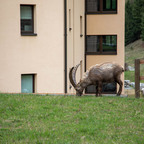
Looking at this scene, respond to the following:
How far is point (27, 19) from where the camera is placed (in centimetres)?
1802

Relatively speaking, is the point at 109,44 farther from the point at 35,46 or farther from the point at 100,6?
the point at 35,46

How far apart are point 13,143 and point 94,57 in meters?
22.1

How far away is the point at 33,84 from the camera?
18.6 meters

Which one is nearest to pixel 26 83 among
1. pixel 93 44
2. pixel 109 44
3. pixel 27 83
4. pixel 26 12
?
pixel 27 83

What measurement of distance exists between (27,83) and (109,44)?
12.6 meters

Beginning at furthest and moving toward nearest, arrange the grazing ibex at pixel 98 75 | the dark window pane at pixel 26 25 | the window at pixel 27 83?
the window at pixel 27 83 → the dark window pane at pixel 26 25 → the grazing ibex at pixel 98 75

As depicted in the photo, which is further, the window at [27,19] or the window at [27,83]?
the window at [27,83]

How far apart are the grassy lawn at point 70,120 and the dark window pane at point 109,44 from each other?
17262 mm

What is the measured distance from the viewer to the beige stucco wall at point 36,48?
1709 cm

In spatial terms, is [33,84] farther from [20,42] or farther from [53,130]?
[53,130]

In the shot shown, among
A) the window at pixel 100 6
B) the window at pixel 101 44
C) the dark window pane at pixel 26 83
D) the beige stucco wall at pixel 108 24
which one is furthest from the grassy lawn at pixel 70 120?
the window at pixel 100 6

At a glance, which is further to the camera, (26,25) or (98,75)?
(26,25)

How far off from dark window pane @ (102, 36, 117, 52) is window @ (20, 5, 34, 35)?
40.4ft

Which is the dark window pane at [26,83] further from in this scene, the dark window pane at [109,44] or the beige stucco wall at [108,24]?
the dark window pane at [109,44]
